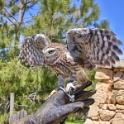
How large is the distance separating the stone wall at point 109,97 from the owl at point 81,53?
46.7 inches

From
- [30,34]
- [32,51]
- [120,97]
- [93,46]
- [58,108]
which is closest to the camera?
[58,108]

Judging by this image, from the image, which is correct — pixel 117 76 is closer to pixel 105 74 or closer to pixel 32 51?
pixel 105 74

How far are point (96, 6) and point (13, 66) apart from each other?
173 cm

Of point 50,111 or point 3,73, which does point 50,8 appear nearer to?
point 3,73

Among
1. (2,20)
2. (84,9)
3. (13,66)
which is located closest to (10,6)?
(2,20)

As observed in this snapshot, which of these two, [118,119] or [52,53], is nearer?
[52,53]

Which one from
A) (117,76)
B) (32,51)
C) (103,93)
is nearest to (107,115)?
(103,93)

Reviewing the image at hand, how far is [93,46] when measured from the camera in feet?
4.12

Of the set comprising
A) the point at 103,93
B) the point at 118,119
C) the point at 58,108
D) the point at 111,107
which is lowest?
the point at 118,119

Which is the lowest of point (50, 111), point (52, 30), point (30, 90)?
point (30, 90)

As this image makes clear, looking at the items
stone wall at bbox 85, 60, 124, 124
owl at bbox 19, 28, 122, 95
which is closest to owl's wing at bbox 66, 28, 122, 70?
owl at bbox 19, 28, 122, 95

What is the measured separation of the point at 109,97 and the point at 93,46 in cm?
134

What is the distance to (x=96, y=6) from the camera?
14.0 feet

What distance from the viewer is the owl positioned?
121 cm
